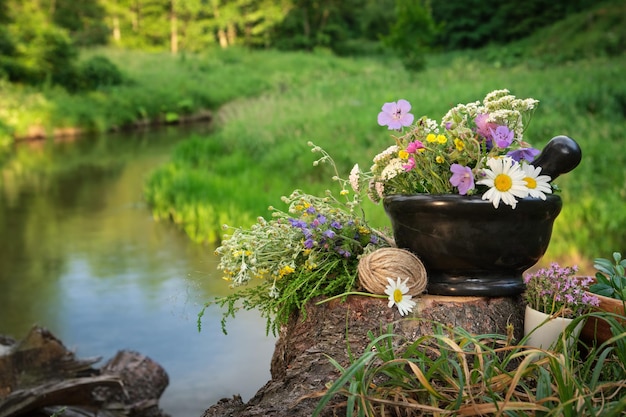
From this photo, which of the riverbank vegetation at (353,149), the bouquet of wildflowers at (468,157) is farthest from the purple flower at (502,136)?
the riverbank vegetation at (353,149)

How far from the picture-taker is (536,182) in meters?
2.14

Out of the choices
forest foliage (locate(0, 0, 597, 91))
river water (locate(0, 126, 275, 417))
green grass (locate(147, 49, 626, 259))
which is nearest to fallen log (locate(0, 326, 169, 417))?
river water (locate(0, 126, 275, 417))

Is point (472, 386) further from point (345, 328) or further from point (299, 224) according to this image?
point (299, 224)

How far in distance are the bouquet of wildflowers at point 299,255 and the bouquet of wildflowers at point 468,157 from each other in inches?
6.4

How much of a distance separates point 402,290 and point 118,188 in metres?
10.1

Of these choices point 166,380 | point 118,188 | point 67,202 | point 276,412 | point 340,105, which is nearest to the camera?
point 276,412

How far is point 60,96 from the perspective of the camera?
21.9 metres

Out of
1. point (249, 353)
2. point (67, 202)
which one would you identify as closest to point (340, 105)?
point (67, 202)

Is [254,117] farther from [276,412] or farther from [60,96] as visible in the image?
[276,412]

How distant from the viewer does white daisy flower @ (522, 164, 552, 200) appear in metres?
2.12

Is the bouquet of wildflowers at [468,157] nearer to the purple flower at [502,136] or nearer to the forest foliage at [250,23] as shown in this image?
the purple flower at [502,136]

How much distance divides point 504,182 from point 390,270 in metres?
0.41

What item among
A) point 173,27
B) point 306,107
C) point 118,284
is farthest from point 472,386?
point 173,27

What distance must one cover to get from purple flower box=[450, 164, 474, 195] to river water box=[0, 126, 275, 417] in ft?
2.91
